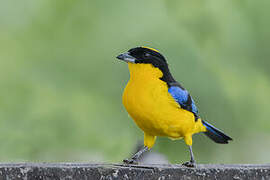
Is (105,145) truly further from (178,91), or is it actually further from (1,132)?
(178,91)

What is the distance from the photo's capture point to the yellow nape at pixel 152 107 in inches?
123

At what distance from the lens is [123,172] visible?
2.60 meters

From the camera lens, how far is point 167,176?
2645 millimetres

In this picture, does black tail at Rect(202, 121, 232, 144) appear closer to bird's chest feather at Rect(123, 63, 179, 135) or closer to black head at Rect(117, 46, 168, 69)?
bird's chest feather at Rect(123, 63, 179, 135)

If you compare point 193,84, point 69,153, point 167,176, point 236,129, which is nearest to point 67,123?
point 69,153

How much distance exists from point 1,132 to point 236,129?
2.36 m

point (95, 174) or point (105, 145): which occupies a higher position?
point (95, 174)

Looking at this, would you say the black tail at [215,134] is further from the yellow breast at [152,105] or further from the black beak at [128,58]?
the black beak at [128,58]

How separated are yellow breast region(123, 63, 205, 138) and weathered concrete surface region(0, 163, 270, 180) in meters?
0.45

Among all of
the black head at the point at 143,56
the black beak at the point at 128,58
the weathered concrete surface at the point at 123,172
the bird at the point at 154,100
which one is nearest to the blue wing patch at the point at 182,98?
the bird at the point at 154,100

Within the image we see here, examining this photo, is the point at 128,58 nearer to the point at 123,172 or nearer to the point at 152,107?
the point at 152,107

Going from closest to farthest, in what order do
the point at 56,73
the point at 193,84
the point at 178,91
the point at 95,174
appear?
the point at 95,174, the point at 178,91, the point at 193,84, the point at 56,73

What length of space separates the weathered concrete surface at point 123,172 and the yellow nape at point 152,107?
0.45 metres

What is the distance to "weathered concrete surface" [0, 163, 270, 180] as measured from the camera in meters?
2.51
